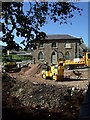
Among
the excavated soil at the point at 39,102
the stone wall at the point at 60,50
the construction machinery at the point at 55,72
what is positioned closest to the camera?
the excavated soil at the point at 39,102

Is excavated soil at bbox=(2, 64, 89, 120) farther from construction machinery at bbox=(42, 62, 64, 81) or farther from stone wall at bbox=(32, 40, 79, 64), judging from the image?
stone wall at bbox=(32, 40, 79, 64)

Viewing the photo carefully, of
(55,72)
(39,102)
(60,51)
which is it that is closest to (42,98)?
(39,102)

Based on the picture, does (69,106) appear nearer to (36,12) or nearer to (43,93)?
(43,93)

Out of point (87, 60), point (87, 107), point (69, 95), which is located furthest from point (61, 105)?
point (87, 60)

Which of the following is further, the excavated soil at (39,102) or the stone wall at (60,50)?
the stone wall at (60,50)

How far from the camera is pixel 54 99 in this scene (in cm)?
953

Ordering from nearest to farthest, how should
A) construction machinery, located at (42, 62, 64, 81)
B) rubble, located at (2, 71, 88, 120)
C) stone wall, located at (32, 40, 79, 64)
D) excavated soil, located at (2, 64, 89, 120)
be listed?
1. excavated soil, located at (2, 64, 89, 120)
2. rubble, located at (2, 71, 88, 120)
3. construction machinery, located at (42, 62, 64, 81)
4. stone wall, located at (32, 40, 79, 64)

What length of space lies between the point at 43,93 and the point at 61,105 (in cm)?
203

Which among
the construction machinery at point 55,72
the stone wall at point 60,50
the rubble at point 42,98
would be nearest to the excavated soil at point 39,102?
the rubble at point 42,98

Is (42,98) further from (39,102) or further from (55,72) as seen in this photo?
(55,72)

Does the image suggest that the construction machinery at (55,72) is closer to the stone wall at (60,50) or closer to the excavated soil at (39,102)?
the excavated soil at (39,102)

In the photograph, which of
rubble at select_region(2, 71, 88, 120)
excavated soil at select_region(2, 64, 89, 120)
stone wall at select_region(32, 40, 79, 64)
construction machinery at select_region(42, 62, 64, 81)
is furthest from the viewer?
stone wall at select_region(32, 40, 79, 64)

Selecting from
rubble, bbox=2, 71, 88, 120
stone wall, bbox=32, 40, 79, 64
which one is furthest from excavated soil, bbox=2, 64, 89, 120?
stone wall, bbox=32, 40, 79, 64

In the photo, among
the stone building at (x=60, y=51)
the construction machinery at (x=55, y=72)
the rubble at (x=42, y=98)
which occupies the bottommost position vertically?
the rubble at (x=42, y=98)
